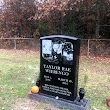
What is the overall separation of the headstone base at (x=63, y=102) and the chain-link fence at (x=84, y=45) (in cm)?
642

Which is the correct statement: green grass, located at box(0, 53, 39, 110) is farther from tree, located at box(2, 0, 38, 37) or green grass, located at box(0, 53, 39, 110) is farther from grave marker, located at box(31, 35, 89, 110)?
tree, located at box(2, 0, 38, 37)

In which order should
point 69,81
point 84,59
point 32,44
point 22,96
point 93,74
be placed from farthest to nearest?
1. point 32,44
2. point 84,59
3. point 93,74
4. point 22,96
5. point 69,81

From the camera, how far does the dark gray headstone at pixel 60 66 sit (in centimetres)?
439

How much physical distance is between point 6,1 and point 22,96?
920 cm

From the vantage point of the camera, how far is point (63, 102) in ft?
14.8

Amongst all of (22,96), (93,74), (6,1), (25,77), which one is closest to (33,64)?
(25,77)

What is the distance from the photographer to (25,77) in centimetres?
655

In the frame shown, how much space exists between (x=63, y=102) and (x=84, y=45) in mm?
7425

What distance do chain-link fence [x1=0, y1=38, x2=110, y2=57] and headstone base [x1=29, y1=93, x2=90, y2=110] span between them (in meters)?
6.42

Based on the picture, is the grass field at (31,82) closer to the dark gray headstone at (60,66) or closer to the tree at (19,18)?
the dark gray headstone at (60,66)

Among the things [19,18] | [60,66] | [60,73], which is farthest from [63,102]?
[19,18]

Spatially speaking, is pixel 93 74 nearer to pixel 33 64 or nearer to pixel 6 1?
pixel 33 64

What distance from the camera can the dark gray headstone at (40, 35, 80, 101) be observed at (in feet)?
14.4

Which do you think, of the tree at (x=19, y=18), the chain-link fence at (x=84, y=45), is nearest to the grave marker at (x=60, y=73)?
the chain-link fence at (x=84, y=45)
